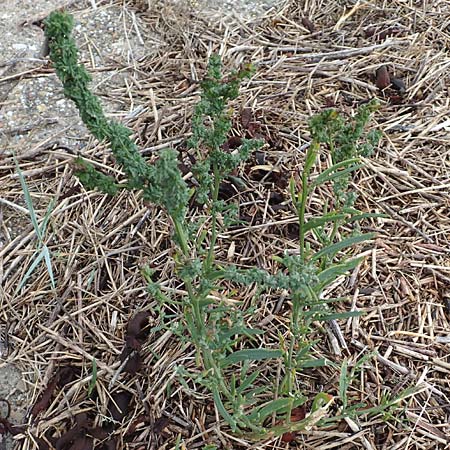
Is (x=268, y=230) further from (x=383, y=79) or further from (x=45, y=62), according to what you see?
(x=45, y=62)

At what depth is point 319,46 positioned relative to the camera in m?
2.52

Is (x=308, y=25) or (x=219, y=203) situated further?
(x=308, y=25)

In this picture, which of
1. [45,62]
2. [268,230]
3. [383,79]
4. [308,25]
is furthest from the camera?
[308,25]

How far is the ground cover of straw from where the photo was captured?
1653 millimetres

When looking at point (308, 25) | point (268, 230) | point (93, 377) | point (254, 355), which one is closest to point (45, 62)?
point (308, 25)

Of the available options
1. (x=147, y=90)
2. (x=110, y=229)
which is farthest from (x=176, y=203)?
(x=147, y=90)

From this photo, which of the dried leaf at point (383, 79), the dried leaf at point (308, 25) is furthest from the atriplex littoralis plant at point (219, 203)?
the dried leaf at point (308, 25)

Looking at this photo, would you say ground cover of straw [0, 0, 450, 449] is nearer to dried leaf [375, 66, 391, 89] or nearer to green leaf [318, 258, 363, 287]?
dried leaf [375, 66, 391, 89]

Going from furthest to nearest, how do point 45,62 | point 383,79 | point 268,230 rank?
point 45,62, point 383,79, point 268,230

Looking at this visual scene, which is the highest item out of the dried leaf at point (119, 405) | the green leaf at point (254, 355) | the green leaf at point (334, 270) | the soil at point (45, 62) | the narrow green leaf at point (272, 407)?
the soil at point (45, 62)

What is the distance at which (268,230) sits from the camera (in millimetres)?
1923

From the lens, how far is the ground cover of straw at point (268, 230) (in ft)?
5.42

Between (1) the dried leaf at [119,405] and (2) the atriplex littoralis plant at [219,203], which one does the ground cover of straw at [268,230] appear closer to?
(1) the dried leaf at [119,405]

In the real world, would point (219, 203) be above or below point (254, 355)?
above
